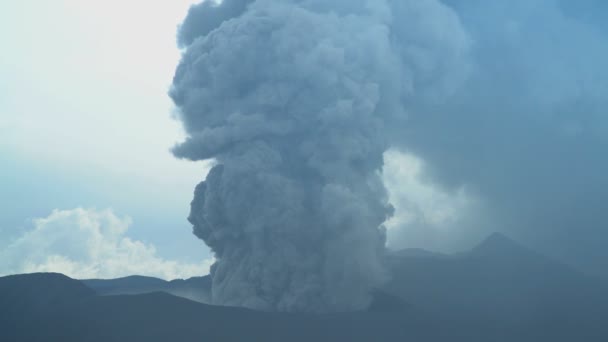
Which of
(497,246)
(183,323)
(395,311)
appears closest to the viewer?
(183,323)

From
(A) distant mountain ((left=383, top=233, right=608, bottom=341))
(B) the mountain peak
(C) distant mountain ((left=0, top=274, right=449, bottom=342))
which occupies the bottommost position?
(C) distant mountain ((left=0, top=274, right=449, bottom=342))

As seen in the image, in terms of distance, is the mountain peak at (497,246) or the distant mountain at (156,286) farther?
the mountain peak at (497,246)

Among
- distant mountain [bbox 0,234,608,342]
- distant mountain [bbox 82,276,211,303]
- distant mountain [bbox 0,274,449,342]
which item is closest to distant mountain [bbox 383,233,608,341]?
distant mountain [bbox 0,234,608,342]

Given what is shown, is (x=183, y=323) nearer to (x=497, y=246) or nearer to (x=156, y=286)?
(x=156, y=286)

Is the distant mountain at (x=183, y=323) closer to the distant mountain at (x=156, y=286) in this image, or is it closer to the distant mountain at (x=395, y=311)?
the distant mountain at (x=395, y=311)

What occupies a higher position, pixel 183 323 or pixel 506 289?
pixel 506 289

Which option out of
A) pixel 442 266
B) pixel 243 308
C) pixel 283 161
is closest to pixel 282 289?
pixel 243 308

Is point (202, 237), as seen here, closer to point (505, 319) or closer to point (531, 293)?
point (505, 319)

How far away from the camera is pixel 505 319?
207ft

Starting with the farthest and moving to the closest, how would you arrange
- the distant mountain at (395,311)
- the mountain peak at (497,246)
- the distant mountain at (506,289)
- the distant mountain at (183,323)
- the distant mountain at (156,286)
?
the mountain peak at (497,246)
the distant mountain at (156,286)
the distant mountain at (506,289)
the distant mountain at (395,311)
the distant mountain at (183,323)

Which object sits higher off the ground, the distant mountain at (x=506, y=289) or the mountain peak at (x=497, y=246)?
the mountain peak at (x=497, y=246)

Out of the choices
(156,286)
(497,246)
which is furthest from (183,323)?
(497,246)

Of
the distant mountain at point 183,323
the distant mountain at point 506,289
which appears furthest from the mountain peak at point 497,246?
the distant mountain at point 183,323

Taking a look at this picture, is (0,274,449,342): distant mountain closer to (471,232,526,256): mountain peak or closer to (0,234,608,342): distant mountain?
(0,234,608,342): distant mountain
